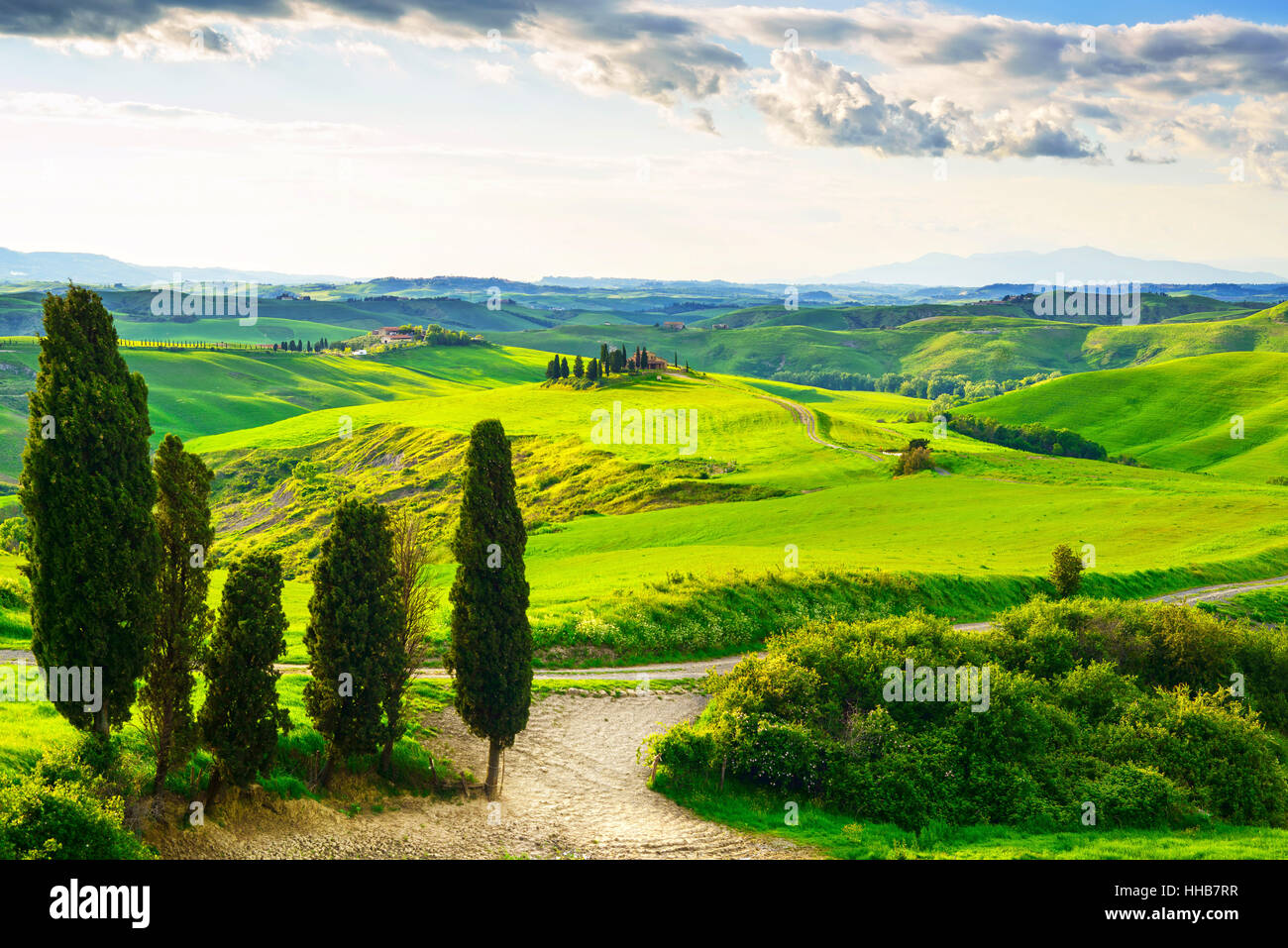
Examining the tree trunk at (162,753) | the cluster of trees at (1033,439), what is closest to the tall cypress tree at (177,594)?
the tree trunk at (162,753)

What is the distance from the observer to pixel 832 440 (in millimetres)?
143125

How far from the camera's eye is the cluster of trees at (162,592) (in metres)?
26.9

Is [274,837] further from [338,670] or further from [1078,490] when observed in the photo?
[1078,490]

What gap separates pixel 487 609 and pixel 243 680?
31.0 ft

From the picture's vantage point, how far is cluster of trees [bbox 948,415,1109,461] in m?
154

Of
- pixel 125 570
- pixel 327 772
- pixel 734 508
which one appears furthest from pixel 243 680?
pixel 734 508

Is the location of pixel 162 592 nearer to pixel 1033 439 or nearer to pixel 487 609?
pixel 487 609

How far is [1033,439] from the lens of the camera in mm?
155750

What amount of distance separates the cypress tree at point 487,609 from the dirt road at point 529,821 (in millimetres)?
2561

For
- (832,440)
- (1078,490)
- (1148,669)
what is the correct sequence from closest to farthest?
1. (1148,669)
2. (1078,490)
3. (832,440)

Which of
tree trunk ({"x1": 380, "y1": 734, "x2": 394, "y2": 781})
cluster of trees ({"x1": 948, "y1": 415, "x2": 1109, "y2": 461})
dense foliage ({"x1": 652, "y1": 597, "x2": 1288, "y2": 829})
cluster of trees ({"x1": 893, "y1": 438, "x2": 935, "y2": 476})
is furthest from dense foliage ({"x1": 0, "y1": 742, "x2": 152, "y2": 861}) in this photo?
cluster of trees ({"x1": 948, "y1": 415, "x2": 1109, "y2": 461})

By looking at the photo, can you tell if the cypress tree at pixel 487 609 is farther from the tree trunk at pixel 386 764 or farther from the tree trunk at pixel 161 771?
the tree trunk at pixel 161 771

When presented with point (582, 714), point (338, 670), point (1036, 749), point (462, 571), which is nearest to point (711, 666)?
point (582, 714)

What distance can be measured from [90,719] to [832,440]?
Answer: 125 metres
